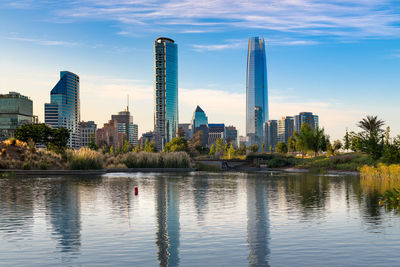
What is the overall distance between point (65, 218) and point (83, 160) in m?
32.3

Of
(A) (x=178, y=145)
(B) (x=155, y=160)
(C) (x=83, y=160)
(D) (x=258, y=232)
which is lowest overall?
(D) (x=258, y=232)

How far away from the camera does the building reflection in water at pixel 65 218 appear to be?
1158 cm

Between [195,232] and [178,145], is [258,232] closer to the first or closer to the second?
[195,232]

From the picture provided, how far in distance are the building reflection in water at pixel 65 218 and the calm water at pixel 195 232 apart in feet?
0.11

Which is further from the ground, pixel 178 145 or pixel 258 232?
pixel 178 145

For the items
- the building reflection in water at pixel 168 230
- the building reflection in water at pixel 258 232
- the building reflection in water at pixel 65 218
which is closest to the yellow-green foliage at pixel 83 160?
the building reflection in water at pixel 65 218

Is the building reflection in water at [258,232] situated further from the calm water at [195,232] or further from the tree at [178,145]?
the tree at [178,145]

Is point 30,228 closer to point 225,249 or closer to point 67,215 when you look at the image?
point 67,215

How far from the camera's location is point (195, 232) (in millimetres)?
13086

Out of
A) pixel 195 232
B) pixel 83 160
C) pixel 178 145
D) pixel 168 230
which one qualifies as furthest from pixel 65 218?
pixel 178 145

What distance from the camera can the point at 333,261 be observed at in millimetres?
9586

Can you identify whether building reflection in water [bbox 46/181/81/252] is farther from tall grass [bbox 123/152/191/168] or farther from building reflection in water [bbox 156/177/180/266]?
tall grass [bbox 123/152/191/168]

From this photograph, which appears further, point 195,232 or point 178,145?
point 178,145

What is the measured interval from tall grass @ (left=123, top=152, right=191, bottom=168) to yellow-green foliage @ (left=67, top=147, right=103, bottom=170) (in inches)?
347
